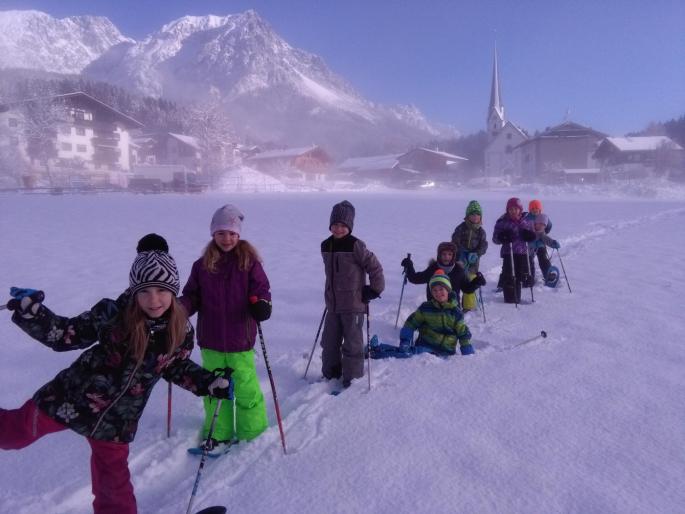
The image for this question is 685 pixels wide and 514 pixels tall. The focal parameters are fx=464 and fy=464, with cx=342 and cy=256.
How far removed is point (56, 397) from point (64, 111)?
2406 inches

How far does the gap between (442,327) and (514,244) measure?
10.4ft

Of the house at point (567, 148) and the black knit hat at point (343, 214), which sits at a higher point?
the house at point (567, 148)

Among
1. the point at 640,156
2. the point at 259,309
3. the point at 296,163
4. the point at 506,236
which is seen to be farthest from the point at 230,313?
the point at 296,163

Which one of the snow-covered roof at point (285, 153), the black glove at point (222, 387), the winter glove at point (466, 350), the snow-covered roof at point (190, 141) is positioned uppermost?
the snow-covered roof at point (190, 141)

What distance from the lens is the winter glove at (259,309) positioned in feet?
10.5

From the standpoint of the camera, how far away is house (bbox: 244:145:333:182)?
68.3 m

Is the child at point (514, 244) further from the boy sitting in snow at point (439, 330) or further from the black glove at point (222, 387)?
the black glove at point (222, 387)

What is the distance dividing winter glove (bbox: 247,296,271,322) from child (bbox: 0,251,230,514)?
2.23 feet

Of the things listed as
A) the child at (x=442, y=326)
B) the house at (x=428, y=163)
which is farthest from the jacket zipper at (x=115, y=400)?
the house at (x=428, y=163)

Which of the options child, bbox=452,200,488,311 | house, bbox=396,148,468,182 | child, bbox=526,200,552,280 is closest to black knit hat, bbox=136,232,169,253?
child, bbox=452,200,488,311

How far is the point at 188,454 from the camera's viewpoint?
333 centimetres

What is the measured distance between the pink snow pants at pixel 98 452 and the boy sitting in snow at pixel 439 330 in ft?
9.60

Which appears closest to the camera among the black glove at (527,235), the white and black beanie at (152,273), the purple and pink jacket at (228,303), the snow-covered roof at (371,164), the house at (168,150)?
the white and black beanie at (152,273)

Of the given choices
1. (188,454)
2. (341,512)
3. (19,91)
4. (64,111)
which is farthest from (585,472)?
(19,91)
